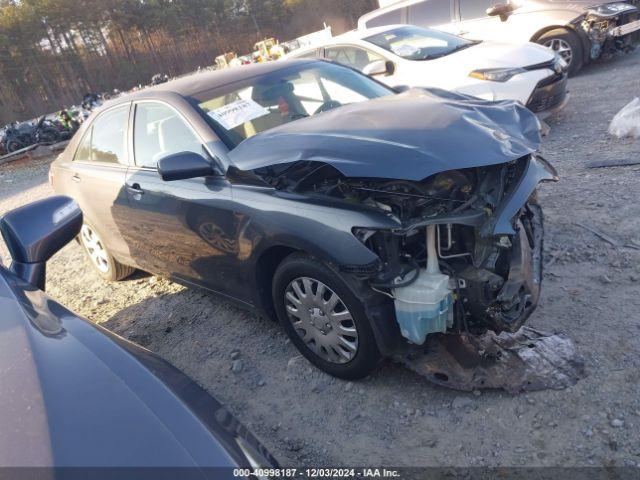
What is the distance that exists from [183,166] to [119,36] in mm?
36953

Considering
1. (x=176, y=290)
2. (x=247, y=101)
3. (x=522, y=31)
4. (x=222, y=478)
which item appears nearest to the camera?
(x=222, y=478)

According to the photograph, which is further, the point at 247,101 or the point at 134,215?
the point at 134,215

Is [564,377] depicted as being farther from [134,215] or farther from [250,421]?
[134,215]

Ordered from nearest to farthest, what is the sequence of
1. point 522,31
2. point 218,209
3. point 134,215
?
point 218,209
point 134,215
point 522,31

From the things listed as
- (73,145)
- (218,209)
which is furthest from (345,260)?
(73,145)

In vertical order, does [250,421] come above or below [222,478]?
below

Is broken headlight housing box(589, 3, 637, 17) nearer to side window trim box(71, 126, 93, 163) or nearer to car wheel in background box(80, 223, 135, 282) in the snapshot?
side window trim box(71, 126, 93, 163)

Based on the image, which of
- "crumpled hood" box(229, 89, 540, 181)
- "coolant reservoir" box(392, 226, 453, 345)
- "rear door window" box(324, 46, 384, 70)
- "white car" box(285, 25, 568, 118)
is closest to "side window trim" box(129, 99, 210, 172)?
"crumpled hood" box(229, 89, 540, 181)

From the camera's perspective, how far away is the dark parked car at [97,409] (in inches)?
47.0

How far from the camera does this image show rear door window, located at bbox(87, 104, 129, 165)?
372 centimetres

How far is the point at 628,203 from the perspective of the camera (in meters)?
3.81

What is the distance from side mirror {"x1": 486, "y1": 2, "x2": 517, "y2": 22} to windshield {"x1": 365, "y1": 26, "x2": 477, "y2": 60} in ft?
5.60

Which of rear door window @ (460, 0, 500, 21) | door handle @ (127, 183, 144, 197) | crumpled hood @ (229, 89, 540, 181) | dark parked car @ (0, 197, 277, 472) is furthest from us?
rear door window @ (460, 0, 500, 21)

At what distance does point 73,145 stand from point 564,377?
417 centimetres
